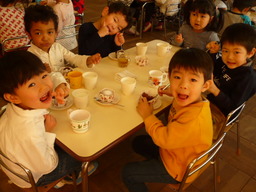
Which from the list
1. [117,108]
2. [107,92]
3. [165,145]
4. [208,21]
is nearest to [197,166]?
[165,145]

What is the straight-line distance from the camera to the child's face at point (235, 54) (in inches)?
62.6

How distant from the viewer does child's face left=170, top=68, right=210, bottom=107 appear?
3.95 feet

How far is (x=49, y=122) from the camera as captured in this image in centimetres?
116

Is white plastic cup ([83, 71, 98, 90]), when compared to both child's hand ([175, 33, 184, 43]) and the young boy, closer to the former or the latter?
the young boy

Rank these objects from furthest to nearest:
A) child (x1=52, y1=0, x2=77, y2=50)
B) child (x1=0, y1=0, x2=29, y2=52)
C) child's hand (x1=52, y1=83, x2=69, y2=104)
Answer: child (x1=52, y1=0, x2=77, y2=50) < child (x1=0, y1=0, x2=29, y2=52) < child's hand (x1=52, y1=83, x2=69, y2=104)

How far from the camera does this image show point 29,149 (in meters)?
1.07

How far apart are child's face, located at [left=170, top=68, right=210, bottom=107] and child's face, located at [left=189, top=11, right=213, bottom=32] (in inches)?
49.1

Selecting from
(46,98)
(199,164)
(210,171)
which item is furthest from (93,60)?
(210,171)

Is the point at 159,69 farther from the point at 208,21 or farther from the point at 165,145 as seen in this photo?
the point at 208,21

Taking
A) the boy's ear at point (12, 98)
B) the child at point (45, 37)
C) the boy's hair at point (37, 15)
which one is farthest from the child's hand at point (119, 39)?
the boy's ear at point (12, 98)

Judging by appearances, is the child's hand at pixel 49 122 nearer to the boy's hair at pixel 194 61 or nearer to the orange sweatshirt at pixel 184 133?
the orange sweatshirt at pixel 184 133

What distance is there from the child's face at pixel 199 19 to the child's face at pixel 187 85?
1.25 metres

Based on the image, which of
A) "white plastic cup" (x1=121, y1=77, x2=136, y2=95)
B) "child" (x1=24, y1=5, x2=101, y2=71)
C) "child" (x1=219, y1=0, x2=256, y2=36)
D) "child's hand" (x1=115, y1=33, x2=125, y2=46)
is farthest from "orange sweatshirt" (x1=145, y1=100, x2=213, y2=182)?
"child" (x1=219, y1=0, x2=256, y2=36)

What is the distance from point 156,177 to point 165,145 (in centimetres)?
24
